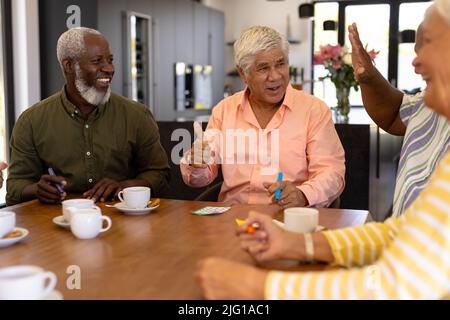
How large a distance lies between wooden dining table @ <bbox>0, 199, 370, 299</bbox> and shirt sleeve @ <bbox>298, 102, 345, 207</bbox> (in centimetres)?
27

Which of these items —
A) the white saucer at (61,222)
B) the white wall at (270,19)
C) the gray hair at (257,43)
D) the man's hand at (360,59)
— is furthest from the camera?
the white wall at (270,19)

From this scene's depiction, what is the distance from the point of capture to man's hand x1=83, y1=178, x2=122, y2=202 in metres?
1.85

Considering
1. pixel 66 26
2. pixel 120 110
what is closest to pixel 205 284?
pixel 120 110

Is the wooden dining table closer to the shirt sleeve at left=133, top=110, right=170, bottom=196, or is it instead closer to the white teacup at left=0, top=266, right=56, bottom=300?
the white teacup at left=0, top=266, right=56, bottom=300

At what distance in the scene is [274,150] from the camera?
7.05ft

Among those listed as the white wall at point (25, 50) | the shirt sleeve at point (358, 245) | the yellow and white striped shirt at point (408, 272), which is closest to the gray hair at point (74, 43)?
the shirt sleeve at point (358, 245)

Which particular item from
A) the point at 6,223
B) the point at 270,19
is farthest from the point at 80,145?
the point at 270,19

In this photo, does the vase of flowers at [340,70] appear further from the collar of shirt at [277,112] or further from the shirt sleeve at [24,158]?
the shirt sleeve at [24,158]

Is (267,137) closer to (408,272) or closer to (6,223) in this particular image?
(6,223)

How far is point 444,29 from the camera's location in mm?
898

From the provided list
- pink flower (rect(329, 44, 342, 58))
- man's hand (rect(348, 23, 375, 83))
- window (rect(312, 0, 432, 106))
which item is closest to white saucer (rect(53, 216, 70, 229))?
man's hand (rect(348, 23, 375, 83))

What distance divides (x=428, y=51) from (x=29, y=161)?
1.75m

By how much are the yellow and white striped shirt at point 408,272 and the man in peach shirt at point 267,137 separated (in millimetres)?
1122

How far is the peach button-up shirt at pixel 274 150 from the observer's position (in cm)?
211
